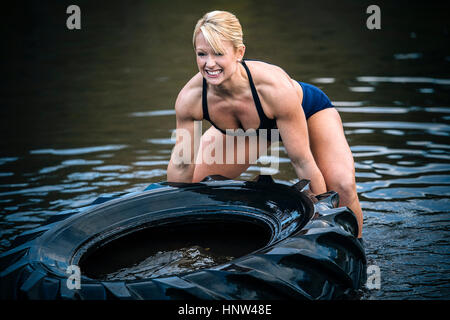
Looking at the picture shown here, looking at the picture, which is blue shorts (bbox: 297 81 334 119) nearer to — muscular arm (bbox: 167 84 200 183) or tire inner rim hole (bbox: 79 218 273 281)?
muscular arm (bbox: 167 84 200 183)

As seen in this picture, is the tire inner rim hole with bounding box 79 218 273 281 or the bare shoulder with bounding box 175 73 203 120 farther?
the bare shoulder with bounding box 175 73 203 120

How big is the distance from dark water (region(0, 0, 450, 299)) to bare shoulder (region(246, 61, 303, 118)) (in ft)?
4.07

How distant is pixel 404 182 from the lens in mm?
5328

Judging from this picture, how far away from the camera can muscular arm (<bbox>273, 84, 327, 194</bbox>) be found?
3670 mm

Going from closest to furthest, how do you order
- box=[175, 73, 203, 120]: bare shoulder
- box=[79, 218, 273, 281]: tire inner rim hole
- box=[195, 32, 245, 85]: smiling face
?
box=[79, 218, 273, 281]: tire inner rim hole
box=[195, 32, 245, 85]: smiling face
box=[175, 73, 203, 120]: bare shoulder

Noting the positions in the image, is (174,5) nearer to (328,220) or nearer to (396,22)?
(396,22)

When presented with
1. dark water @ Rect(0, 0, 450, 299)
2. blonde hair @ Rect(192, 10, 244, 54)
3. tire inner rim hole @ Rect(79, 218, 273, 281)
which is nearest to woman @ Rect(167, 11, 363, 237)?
blonde hair @ Rect(192, 10, 244, 54)

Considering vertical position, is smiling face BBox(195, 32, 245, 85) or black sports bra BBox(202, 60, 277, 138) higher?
smiling face BBox(195, 32, 245, 85)

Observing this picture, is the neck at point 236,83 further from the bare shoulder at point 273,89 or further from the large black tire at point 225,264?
the large black tire at point 225,264

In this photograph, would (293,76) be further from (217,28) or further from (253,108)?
(217,28)

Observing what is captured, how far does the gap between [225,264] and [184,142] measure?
1433 millimetres

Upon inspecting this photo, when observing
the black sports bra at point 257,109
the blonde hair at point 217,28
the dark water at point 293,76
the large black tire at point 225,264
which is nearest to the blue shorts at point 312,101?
the black sports bra at point 257,109
